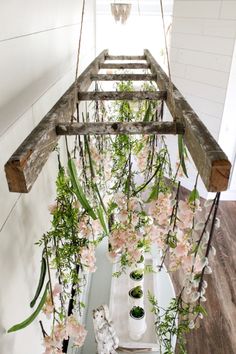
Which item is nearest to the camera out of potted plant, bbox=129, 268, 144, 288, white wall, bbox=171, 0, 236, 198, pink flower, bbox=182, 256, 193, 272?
pink flower, bbox=182, 256, 193, 272

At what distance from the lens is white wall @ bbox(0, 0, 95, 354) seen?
720mm

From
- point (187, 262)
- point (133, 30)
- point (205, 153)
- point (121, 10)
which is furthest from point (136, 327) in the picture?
point (133, 30)

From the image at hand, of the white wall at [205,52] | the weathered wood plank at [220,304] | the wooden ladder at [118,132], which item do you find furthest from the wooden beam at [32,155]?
the white wall at [205,52]

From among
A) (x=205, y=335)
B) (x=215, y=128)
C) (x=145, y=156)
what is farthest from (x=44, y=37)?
(x=215, y=128)

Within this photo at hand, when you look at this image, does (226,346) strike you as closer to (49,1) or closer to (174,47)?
(49,1)

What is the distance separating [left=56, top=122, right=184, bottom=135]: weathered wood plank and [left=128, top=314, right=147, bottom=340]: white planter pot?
37.7 inches

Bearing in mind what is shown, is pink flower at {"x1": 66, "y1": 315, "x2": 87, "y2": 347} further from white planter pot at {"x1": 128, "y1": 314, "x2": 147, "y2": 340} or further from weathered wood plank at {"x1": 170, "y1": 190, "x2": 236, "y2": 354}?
weathered wood plank at {"x1": 170, "y1": 190, "x2": 236, "y2": 354}

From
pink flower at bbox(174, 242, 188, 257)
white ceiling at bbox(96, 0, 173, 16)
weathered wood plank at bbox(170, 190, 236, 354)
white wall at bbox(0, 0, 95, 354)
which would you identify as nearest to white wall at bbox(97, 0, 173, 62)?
white ceiling at bbox(96, 0, 173, 16)

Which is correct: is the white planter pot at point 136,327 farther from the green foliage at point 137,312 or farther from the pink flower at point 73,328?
the pink flower at point 73,328

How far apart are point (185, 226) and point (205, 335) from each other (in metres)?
1.44

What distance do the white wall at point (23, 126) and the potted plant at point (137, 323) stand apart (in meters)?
0.38

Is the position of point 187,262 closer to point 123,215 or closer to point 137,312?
point 123,215

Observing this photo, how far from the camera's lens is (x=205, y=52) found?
2.57m

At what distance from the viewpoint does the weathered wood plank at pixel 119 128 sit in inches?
22.4
